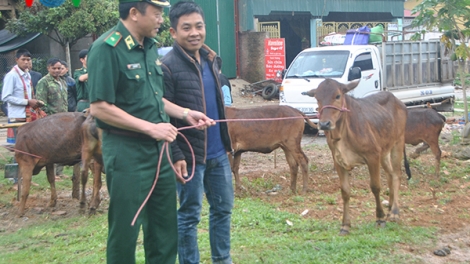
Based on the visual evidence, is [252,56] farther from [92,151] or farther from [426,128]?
[92,151]

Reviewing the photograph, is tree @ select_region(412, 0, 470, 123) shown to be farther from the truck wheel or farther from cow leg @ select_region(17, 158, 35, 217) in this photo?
the truck wheel

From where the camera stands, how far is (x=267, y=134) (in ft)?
30.2

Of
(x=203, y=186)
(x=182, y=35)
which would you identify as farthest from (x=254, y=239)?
(x=182, y=35)

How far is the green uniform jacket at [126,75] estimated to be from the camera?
3543 millimetres

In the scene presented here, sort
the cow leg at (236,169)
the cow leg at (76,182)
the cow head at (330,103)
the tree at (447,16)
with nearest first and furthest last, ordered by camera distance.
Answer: the cow head at (330,103) < the cow leg at (76,182) < the cow leg at (236,169) < the tree at (447,16)

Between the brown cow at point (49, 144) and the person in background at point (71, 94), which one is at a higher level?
the person in background at point (71, 94)

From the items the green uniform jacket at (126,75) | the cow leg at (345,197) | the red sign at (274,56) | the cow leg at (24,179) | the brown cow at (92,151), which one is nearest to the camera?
the green uniform jacket at (126,75)

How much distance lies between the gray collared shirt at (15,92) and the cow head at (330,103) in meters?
5.05

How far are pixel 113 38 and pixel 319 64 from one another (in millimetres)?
11555

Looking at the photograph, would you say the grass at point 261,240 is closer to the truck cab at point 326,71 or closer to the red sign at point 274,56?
the truck cab at point 326,71

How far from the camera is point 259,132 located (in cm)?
920

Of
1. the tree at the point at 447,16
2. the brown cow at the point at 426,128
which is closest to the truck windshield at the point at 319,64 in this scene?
the tree at the point at 447,16

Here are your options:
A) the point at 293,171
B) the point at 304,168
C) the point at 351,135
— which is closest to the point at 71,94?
the point at 293,171

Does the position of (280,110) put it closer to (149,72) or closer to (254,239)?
(254,239)
